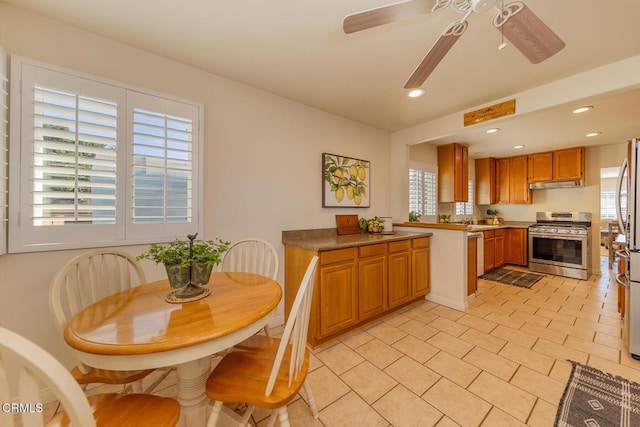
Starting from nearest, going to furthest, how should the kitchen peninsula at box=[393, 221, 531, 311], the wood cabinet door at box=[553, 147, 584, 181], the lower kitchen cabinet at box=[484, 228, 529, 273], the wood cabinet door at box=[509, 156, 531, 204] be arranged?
1. the kitchen peninsula at box=[393, 221, 531, 311]
2. the wood cabinet door at box=[553, 147, 584, 181]
3. the lower kitchen cabinet at box=[484, 228, 529, 273]
4. the wood cabinet door at box=[509, 156, 531, 204]

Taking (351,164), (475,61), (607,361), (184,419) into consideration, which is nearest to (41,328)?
(184,419)

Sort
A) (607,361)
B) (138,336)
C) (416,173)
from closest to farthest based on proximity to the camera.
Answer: (138,336) → (607,361) → (416,173)

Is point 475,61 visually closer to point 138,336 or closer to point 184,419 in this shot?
point 138,336

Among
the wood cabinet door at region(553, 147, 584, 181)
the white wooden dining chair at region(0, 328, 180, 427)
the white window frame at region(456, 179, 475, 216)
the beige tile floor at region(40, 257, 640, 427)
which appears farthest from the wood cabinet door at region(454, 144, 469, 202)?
the white wooden dining chair at region(0, 328, 180, 427)

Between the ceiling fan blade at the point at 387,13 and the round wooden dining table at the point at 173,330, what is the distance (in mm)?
1441

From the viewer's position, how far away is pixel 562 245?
436 centimetres

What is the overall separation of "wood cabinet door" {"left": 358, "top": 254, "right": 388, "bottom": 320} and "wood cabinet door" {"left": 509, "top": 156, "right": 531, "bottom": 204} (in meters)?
4.21

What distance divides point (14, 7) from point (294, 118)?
203 centimetres

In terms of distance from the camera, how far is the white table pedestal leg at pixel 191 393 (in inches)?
47.3

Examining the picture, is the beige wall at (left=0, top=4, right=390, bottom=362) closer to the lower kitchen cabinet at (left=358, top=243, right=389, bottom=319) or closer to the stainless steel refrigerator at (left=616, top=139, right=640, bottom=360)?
the lower kitchen cabinet at (left=358, top=243, right=389, bottom=319)

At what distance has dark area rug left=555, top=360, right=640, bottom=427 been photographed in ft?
4.65

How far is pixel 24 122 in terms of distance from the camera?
151cm

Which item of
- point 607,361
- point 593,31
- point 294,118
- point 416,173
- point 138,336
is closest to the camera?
point 138,336

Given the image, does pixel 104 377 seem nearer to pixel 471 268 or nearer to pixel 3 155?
pixel 3 155
